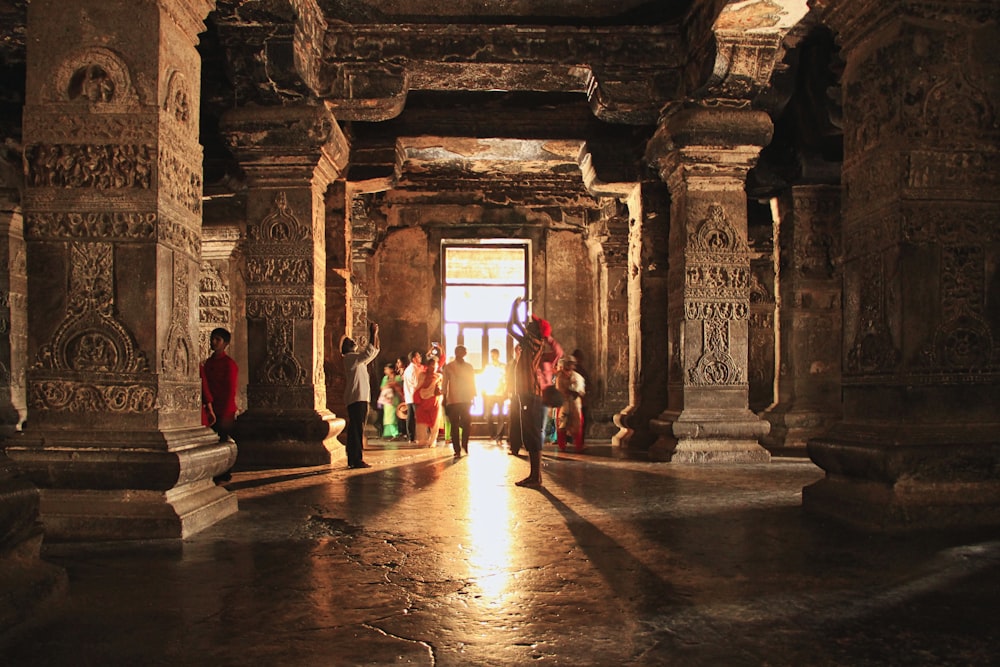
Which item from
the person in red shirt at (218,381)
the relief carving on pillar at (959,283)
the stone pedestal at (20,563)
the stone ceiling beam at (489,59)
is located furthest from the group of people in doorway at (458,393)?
the relief carving on pillar at (959,283)

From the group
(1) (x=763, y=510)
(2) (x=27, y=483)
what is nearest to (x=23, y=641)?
(2) (x=27, y=483)

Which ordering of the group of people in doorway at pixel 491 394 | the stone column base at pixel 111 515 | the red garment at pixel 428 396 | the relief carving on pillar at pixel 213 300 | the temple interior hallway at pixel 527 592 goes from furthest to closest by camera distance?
the relief carving on pillar at pixel 213 300 → the red garment at pixel 428 396 → the group of people in doorway at pixel 491 394 → the stone column base at pixel 111 515 → the temple interior hallway at pixel 527 592

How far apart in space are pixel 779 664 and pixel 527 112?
8.77 meters

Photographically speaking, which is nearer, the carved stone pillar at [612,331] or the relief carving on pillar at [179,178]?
the relief carving on pillar at [179,178]

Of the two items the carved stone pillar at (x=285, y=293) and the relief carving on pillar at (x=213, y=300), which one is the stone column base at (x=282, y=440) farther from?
the relief carving on pillar at (x=213, y=300)

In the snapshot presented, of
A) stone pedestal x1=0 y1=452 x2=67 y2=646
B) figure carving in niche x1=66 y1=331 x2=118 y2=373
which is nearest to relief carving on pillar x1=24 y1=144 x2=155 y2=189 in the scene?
figure carving in niche x1=66 y1=331 x2=118 y2=373

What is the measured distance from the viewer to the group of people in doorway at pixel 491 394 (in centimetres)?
598

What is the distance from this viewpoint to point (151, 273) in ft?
13.0

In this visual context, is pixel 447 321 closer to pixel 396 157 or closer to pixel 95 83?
pixel 396 157

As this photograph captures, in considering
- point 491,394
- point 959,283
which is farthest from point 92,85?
point 491,394

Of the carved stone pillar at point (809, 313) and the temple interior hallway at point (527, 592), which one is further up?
the carved stone pillar at point (809, 313)

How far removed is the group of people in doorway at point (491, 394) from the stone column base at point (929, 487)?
2587 millimetres

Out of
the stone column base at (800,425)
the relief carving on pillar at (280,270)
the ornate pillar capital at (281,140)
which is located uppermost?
the ornate pillar capital at (281,140)

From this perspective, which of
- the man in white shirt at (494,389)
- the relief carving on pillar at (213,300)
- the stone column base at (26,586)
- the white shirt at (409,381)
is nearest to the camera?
the stone column base at (26,586)
